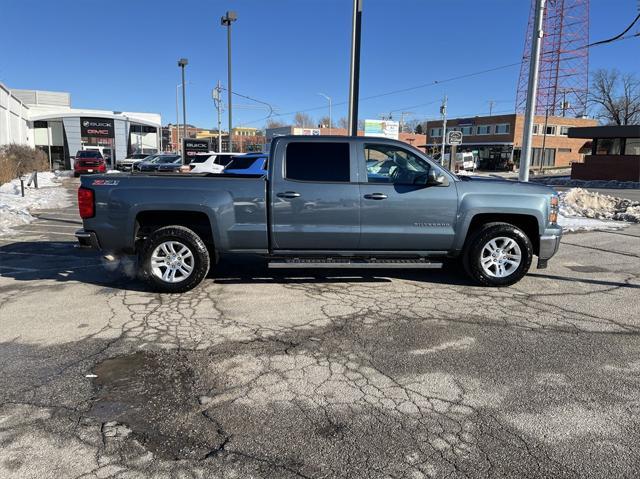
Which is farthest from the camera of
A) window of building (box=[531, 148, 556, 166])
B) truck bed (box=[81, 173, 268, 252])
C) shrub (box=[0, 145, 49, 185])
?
window of building (box=[531, 148, 556, 166])

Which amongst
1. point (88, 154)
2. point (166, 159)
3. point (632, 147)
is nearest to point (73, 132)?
point (88, 154)

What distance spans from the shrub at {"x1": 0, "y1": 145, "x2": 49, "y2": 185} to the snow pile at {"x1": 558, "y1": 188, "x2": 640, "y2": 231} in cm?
2233

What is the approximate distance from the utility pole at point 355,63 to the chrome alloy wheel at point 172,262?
849 centimetres

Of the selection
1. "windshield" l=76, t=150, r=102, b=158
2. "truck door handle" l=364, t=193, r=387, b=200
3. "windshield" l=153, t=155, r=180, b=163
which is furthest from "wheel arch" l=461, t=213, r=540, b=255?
"windshield" l=76, t=150, r=102, b=158

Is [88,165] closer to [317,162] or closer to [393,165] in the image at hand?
[317,162]

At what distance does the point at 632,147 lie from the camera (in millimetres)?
34812

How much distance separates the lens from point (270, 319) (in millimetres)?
5289

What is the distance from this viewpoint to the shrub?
22.8 metres

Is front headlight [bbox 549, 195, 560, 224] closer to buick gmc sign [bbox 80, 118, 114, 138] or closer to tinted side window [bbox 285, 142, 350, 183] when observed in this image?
tinted side window [bbox 285, 142, 350, 183]

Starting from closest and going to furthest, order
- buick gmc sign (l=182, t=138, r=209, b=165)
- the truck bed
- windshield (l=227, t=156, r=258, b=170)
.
Result: the truck bed → windshield (l=227, t=156, r=258, b=170) → buick gmc sign (l=182, t=138, r=209, b=165)

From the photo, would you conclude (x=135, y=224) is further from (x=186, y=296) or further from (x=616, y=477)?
(x=616, y=477)

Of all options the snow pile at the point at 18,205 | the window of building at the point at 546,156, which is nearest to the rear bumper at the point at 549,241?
the snow pile at the point at 18,205

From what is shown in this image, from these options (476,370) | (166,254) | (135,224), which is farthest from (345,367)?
(135,224)

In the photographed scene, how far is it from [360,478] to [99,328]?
3.34 metres
